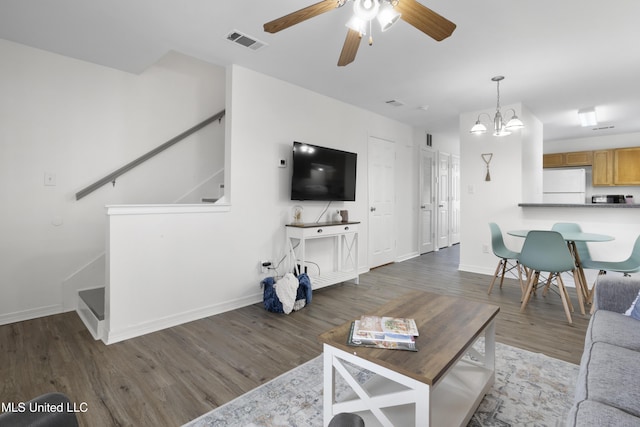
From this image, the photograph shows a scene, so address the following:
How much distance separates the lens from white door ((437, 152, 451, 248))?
6.99 metres

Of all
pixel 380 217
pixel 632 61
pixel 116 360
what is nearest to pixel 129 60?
pixel 116 360

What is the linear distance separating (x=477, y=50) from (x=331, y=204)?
7.86ft

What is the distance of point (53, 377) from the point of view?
6.48 feet

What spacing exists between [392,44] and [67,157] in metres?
3.28

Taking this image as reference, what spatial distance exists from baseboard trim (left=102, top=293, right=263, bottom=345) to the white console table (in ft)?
2.22

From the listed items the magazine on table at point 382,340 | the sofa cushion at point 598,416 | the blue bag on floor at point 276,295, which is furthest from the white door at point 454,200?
the sofa cushion at point 598,416

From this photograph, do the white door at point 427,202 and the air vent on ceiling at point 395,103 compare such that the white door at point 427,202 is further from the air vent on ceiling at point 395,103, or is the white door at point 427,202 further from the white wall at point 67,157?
the white wall at point 67,157

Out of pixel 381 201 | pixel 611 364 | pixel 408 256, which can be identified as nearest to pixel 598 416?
pixel 611 364

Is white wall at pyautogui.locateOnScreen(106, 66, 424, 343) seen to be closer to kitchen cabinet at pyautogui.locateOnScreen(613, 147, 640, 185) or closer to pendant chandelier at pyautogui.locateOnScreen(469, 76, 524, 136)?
pendant chandelier at pyautogui.locateOnScreen(469, 76, 524, 136)

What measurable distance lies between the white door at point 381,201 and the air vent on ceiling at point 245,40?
99.9 inches

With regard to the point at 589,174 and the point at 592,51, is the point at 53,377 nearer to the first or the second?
the point at 592,51

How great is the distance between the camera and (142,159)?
3473 mm

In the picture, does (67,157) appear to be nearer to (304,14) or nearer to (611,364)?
(304,14)

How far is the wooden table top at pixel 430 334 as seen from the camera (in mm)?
1264
